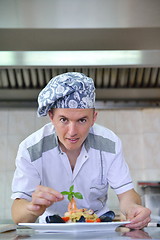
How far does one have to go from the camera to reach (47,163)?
1354mm

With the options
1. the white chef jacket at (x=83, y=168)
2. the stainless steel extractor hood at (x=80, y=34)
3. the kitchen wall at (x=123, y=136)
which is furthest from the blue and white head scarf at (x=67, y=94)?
the kitchen wall at (x=123, y=136)

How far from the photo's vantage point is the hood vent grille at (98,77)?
7.45ft

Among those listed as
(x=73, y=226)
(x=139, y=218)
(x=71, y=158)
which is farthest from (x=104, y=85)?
(x=73, y=226)

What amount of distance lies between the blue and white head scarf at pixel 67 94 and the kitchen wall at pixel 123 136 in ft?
5.10

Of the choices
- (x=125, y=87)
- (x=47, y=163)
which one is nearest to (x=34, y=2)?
(x=125, y=87)

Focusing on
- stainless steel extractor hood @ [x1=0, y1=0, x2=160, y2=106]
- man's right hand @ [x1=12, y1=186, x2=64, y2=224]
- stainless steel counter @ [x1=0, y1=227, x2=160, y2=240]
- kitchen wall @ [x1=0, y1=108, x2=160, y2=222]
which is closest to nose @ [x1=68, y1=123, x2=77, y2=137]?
man's right hand @ [x1=12, y1=186, x2=64, y2=224]

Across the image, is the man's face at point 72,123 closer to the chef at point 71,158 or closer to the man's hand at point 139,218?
the chef at point 71,158

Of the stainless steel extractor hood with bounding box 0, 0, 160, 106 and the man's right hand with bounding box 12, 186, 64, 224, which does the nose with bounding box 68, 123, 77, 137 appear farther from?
the stainless steel extractor hood with bounding box 0, 0, 160, 106

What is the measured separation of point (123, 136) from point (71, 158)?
4.54 feet

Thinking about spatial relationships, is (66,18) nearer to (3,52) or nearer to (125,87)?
(3,52)

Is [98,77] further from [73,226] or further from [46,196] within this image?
[73,226]

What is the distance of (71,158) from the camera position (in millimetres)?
1388

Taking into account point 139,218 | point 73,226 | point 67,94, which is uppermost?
point 67,94

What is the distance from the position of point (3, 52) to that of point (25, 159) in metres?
0.81
